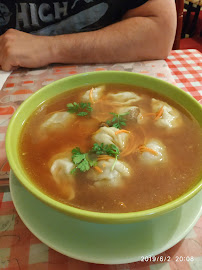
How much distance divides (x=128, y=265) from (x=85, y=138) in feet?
1.35

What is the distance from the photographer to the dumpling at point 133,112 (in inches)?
36.4

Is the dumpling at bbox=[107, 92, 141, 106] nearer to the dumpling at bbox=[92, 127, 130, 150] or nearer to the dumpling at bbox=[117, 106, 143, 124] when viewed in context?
the dumpling at bbox=[117, 106, 143, 124]

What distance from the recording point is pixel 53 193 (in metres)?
0.68

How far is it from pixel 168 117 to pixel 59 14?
1243 millimetres

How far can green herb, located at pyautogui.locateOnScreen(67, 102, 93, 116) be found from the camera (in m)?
0.98

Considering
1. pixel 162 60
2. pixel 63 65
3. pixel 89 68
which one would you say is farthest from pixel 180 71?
pixel 63 65

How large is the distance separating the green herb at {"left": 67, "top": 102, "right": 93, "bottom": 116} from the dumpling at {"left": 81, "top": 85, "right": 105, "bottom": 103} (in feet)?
0.08

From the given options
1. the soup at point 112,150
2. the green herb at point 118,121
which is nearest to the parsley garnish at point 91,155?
the soup at point 112,150

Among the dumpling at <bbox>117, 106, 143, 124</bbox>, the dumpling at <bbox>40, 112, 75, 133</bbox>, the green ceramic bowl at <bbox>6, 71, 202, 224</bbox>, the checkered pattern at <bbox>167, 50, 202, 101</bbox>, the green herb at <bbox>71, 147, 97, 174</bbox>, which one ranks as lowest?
the checkered pattern at <bbox>167, 50, 202, 101</bbox>

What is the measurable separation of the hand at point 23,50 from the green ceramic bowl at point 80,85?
599mm

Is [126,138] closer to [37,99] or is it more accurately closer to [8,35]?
[37,99]
